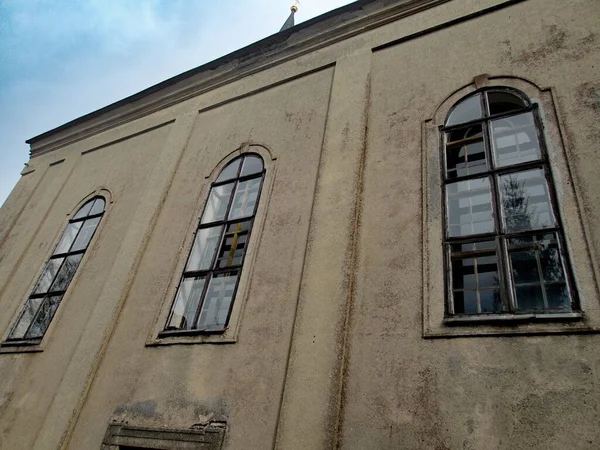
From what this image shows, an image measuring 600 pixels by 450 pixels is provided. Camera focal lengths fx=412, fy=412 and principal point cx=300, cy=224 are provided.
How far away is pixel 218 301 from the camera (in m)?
5.04

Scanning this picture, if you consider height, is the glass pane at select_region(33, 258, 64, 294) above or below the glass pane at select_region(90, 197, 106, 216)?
below

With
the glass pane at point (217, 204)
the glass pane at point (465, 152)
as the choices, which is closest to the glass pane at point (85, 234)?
the glass pane at point (217, 204)

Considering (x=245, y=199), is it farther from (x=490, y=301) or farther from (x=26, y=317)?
(x=26, y=317)

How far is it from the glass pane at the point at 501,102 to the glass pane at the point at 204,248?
378 centimetres

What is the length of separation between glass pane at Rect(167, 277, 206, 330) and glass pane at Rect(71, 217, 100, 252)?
3.00 meters

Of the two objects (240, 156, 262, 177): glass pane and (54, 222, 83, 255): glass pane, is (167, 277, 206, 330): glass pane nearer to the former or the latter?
(240, 156, 262, 177): glass pane

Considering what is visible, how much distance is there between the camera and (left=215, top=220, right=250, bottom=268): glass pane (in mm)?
5289

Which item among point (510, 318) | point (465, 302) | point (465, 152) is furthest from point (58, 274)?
point (510, 318)

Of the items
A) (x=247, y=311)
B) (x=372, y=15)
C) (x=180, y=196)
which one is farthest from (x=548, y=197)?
(x=180, y=196)

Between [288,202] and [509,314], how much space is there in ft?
9.36

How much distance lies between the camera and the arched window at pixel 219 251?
5012mm


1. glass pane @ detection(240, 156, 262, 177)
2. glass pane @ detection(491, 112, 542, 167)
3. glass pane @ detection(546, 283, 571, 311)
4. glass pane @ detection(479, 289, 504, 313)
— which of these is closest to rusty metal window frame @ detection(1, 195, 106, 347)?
glass pane @ detection(240, 156, 262, 177)

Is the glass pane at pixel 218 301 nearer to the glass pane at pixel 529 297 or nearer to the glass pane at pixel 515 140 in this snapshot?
the glass pane at pixel 529 297

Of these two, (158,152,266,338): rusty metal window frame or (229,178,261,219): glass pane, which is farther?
(229,178,261,219): glass pane
